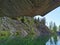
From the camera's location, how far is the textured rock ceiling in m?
0.87

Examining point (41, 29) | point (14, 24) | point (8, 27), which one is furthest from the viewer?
point (41, 29)

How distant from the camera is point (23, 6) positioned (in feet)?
2.93

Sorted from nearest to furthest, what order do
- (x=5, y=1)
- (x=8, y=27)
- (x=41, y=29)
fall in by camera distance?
(x=5, y=1) < (x=8, y=27) < (x=41, y=29)

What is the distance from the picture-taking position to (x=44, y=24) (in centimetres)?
4453

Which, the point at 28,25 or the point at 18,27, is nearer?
the point at 18,27

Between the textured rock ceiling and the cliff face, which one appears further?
the cliff face

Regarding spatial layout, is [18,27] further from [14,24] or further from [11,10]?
[11,10]

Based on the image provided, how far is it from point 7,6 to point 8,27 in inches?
1079

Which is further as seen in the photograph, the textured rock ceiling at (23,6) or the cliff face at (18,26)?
the cliff face at (18,26)

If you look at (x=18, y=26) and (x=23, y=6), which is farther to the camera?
(x=18, y=26)

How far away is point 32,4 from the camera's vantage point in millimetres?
891

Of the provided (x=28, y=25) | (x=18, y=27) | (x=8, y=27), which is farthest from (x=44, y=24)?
(x=8, y=27)

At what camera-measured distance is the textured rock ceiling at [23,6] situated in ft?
2.86

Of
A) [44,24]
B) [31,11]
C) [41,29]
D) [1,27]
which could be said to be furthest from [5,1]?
[44,24]
